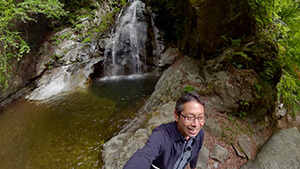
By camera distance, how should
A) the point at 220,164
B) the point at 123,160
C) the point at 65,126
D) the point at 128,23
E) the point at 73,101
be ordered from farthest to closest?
the point at 128,23, the point at 73,101, the point at 65,126, the point at 123,160, the point at 220,164

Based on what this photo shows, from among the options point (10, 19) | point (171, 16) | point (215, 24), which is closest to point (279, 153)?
point (215, 24)

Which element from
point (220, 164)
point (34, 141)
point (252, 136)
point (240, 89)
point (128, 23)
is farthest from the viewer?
point (128, 23)

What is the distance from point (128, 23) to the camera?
12781 millimetres

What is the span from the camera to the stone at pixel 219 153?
3475mm

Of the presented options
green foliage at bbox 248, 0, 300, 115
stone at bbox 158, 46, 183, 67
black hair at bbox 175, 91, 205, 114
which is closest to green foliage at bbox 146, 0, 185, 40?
stone at bbox 158, 46, 183, 67

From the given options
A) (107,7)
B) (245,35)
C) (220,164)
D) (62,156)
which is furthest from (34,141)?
(107,7)

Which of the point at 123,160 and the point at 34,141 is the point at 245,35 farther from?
the point at 34,141

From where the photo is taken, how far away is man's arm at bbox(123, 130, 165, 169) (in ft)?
4.33

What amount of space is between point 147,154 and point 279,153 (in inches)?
146

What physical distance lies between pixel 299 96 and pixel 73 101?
9028 mm

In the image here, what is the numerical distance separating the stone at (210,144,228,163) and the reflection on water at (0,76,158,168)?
114 inches

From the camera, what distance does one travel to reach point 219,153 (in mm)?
3543

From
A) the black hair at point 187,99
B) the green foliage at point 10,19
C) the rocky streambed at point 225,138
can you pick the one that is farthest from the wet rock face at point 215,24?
the green foliage at point 10,19

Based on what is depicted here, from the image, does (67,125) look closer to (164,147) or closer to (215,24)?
(164,147)
